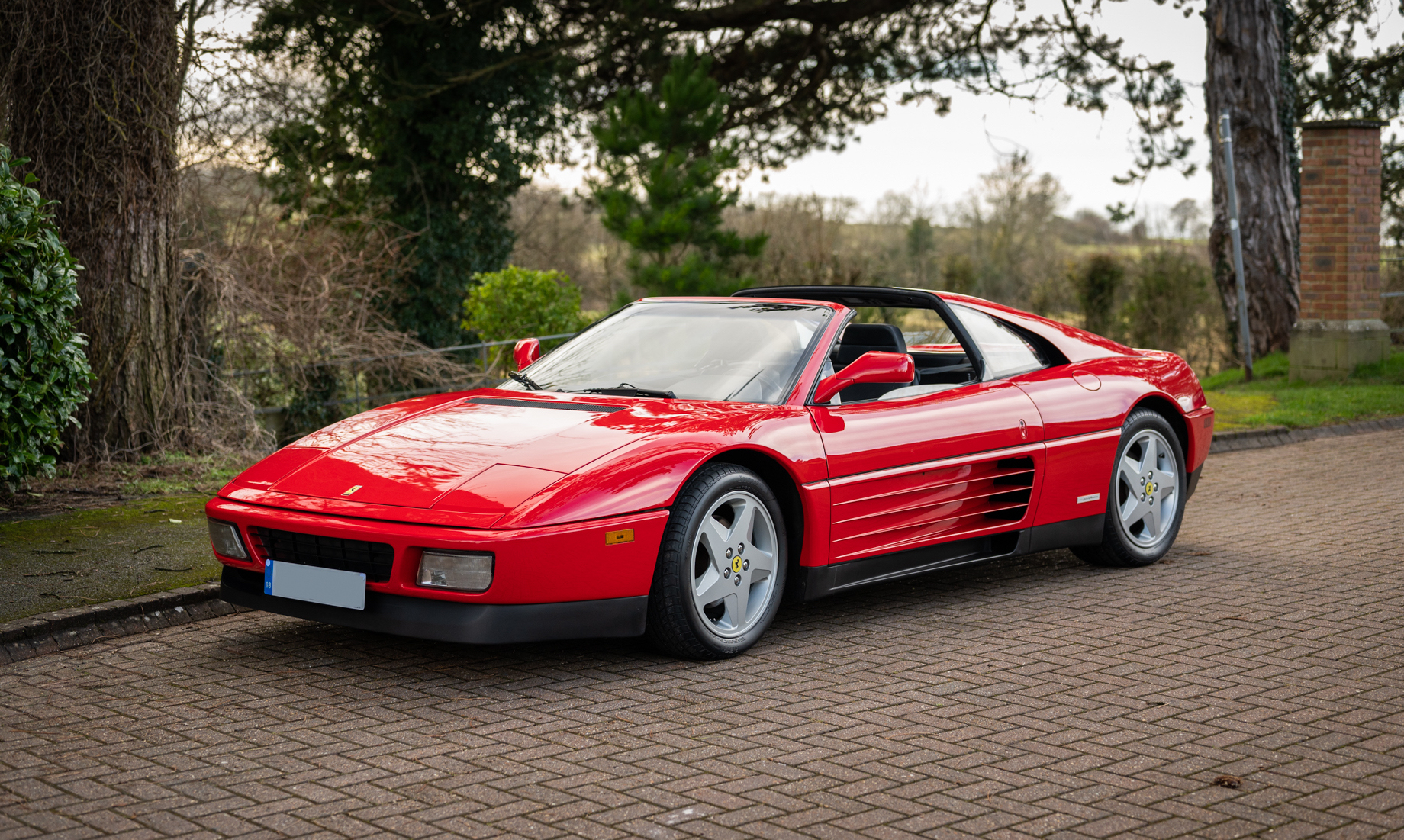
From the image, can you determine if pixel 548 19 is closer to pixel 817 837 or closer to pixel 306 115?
pixel 306 115

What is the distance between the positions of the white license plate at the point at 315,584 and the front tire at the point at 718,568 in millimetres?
1057

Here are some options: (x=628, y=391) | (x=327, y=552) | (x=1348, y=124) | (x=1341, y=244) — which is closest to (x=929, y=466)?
(x=628, y=391)

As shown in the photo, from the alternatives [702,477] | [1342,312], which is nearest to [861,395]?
[702,477]

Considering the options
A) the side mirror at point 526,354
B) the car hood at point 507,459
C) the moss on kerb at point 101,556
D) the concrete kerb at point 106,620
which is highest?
the side mirror at point 526,354

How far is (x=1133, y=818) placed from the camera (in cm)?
342

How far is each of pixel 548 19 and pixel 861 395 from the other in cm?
1649

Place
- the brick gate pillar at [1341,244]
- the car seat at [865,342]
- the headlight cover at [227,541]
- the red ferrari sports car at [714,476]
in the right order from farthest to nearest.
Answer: the brick gate pillar at [1341,244] → the car seat at [865,342] → the headlight cover at [227,541] → the red ferrari sports car at [714,476]

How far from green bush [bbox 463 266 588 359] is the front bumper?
453 inches

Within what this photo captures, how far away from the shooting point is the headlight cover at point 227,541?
4949 mm

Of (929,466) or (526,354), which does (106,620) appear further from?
(929,466)

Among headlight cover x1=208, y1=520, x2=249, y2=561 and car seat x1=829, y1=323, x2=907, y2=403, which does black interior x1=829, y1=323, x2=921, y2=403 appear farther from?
headlight cover x1=208, y1=520, x2=249, y2=561

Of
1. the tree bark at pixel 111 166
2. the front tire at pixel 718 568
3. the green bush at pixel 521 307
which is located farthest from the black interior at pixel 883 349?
the green bush at pixel 521 307

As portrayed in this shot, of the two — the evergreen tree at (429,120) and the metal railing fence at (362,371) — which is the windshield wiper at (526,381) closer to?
the metal railing fence at (362,371)

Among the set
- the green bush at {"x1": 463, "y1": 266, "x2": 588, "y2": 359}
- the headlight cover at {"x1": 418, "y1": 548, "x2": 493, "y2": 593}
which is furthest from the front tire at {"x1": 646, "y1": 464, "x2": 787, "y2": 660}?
the green bush at {"x1": 463, "y1": 266, "x2": 588, "y2": 359}
